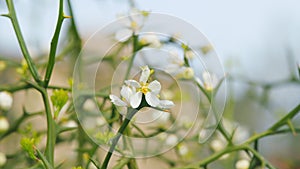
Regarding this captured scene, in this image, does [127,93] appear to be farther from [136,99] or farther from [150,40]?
[150,40]

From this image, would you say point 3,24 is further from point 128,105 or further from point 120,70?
point 128,105

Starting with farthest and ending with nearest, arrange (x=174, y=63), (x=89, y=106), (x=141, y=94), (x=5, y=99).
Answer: (x=89, y=106) < (x=5, y=99) < (x=174, y=63) < (x=141, y=94)

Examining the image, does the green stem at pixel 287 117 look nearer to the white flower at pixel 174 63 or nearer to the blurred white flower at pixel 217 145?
the white flower at pixel 174 63

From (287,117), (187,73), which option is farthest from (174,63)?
(287,117)

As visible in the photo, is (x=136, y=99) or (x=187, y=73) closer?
(x=136, y=99)

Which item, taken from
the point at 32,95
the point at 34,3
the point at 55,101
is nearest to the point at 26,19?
the point at 34,3

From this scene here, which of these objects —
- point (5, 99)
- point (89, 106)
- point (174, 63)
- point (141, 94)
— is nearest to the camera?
point (141, 94)

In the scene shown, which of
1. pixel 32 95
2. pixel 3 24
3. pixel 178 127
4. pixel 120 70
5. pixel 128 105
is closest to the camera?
pixel 128 105

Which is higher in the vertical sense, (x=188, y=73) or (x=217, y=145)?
(x=188, y=73)
